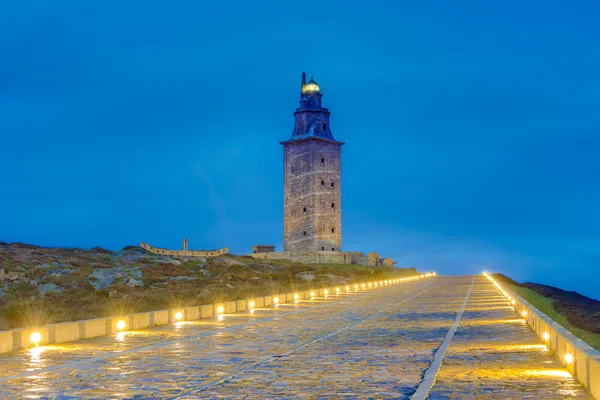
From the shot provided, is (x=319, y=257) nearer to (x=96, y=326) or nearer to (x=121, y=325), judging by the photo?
(x=121, y=325)

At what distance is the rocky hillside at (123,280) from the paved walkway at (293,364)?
A: 540 centimetres

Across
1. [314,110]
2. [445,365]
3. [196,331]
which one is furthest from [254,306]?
[314,110]

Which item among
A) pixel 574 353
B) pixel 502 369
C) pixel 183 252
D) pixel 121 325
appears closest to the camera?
pixel 574 353

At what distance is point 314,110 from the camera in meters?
110

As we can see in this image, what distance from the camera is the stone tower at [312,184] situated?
105312 millimetres

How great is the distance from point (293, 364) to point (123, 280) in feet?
143

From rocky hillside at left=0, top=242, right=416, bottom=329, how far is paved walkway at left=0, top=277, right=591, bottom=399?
5.40 metres

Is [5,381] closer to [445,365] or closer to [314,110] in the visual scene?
[445,365]

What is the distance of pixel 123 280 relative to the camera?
5600cm

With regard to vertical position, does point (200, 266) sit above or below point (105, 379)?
above

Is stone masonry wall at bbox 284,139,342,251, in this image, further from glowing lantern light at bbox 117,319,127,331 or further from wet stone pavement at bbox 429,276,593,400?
wet stone pavement at bbox 429,276,593,400

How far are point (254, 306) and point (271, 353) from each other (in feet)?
67.3

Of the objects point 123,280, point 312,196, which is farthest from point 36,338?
point 312,196

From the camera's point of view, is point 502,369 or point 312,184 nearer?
point 502,369
